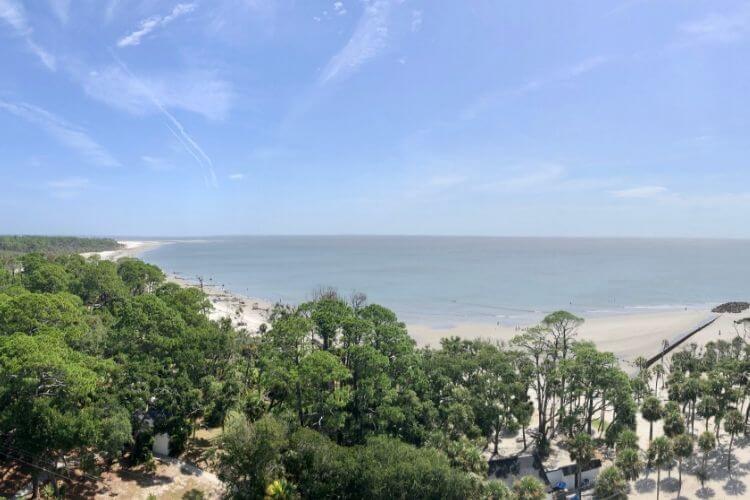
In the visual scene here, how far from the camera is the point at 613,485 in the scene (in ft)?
66.0

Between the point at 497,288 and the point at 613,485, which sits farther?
the point at 497,288

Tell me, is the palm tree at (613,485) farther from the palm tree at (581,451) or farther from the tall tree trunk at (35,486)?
the tall tree trunk at (35,486)

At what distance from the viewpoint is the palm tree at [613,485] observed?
20.1 metres

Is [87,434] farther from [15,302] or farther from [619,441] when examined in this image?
[619,441]

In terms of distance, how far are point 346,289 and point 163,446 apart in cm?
6732

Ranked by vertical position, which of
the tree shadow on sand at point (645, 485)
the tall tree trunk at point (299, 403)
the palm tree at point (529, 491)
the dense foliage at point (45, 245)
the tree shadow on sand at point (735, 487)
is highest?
the dense foliage at point (45, 245)

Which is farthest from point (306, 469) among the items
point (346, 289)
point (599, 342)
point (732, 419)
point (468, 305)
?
point (346, 289)

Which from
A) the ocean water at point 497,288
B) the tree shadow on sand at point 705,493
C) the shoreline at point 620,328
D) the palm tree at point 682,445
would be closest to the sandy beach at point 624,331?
the shoreline at point 620,328

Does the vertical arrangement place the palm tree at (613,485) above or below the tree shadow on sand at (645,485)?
above

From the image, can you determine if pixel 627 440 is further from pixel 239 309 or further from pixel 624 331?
pixel 239 309

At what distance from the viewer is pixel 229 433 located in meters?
17.8

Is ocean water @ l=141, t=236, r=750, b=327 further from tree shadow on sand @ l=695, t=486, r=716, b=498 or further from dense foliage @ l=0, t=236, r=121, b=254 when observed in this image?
dense foliage @ l=0, t=236, r=121, b=254

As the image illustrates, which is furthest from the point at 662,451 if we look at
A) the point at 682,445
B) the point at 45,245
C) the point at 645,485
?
the point at 45,245

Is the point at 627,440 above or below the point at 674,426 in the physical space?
below
